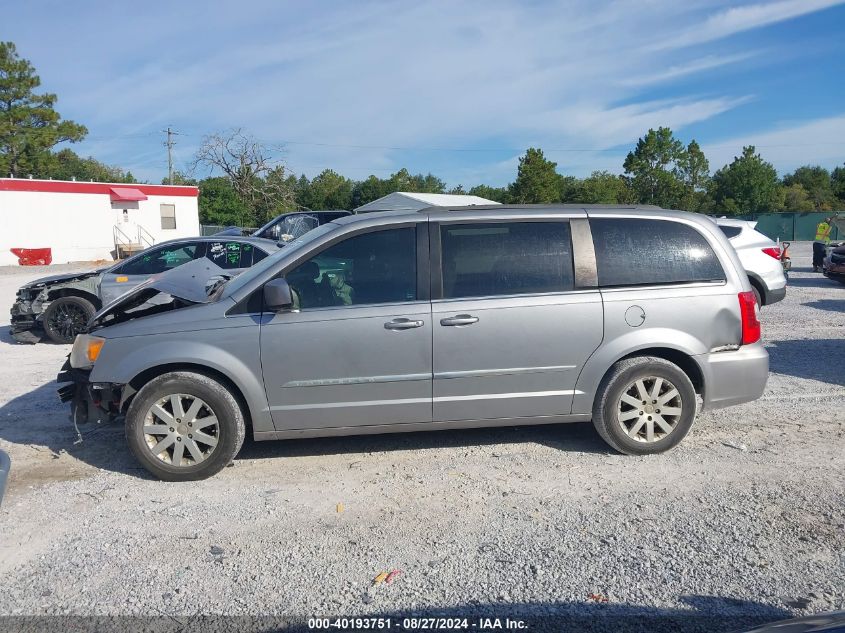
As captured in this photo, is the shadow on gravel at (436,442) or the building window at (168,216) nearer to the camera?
the shadow on gravel at (436,442)

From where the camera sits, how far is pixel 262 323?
4.81m

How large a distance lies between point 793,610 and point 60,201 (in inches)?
1490

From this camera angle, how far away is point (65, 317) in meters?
10.2

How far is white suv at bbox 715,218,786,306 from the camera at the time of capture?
10.8 metres

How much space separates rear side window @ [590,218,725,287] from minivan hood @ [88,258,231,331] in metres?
3.00

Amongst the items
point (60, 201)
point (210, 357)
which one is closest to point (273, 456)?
point (210, 357)

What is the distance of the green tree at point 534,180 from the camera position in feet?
171

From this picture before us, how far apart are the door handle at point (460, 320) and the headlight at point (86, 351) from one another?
7.98 feet

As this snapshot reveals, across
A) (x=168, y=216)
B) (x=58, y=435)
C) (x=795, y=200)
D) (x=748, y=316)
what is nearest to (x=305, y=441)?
(x=58, y=435)

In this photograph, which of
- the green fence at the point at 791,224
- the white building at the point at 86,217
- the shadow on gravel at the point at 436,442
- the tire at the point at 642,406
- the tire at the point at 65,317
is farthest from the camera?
the green fence at the point at 791,224

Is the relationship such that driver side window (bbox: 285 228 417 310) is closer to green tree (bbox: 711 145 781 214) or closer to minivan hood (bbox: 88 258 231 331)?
minivan hood (bbox: 88 258 231 331)

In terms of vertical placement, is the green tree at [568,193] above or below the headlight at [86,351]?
above

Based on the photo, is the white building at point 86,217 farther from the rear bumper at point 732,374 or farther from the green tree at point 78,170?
the rear bumper at point 732,374

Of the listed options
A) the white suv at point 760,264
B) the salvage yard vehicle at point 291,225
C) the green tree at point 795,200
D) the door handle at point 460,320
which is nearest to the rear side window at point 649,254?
the door handle at point 460,320
